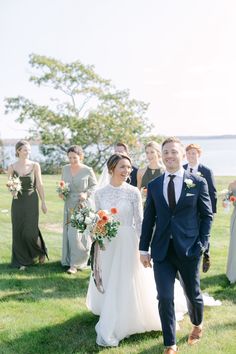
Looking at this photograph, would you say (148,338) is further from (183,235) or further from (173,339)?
(183,235)

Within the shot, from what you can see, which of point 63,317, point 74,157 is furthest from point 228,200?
point 63,317

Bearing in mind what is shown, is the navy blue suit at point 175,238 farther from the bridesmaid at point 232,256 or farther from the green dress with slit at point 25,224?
the green dress with slit at point 25,224

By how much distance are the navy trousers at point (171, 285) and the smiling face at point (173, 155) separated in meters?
0.90

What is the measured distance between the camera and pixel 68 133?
3734cm

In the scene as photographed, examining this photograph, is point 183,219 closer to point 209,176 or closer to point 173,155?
point 173,155

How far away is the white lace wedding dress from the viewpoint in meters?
6.02

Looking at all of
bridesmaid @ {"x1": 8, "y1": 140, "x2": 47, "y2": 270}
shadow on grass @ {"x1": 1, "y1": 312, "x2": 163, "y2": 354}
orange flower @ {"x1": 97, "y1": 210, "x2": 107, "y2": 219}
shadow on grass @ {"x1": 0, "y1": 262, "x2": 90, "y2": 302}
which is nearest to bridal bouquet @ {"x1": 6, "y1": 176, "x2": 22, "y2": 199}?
bridesmaid @ {"x1": 8, "y1": 140, "x2": 47, "y2": 270}

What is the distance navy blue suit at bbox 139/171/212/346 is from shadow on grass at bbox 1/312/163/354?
684mm

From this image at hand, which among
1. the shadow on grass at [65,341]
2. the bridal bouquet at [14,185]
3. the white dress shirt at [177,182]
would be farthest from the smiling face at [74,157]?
the white dress shirt at [177,182]

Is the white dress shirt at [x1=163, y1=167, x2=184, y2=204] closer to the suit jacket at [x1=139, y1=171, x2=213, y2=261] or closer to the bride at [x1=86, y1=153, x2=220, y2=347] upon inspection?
the suit jacket at [x1=139, y1=171, x2=213, y2=261]

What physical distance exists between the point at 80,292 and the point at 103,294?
1.86m

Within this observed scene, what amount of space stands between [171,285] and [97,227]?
1.24m

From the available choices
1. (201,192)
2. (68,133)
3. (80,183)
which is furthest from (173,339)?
(68,133)

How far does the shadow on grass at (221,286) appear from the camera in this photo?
7.77 meters
